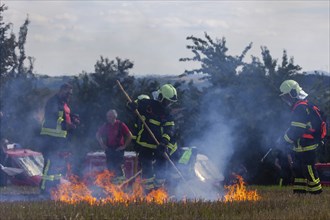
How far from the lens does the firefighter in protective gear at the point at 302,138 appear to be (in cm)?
1459

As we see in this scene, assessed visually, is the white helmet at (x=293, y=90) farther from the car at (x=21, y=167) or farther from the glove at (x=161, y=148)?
the car at (x=21, y=167)

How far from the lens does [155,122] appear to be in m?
15.2

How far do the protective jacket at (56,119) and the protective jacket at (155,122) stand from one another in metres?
1.48

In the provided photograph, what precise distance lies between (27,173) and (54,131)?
6.58 meters

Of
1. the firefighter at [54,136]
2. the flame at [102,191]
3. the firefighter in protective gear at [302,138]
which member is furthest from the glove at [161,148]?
the firefighter in protective gear at [302,138]

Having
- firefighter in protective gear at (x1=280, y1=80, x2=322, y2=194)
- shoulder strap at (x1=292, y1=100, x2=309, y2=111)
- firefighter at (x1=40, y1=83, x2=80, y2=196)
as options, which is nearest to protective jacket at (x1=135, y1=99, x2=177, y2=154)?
firefighter at (x1=40, y1=83, x2=80, y2=196)

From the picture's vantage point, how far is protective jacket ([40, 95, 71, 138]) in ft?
50.3

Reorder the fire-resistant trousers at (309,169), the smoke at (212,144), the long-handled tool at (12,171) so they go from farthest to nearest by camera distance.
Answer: the long-handled tool at (12,171), the smoke at (212,144), the fire-resistant trousers at (309,169)

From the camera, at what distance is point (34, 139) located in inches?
1048

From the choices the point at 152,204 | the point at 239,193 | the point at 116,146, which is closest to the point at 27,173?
the point at 116,146

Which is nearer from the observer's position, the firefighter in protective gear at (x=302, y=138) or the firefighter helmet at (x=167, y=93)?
the firefighter in protective gear at (x=302, y=138)

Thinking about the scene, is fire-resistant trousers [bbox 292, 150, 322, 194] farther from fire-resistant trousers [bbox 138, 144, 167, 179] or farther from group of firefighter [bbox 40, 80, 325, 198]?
fire-resistant trousers [bbox 138, 144, 167, 179]

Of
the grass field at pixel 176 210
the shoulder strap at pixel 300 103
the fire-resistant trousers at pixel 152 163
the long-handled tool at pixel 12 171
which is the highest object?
the shoulder strap at pixel 300 103

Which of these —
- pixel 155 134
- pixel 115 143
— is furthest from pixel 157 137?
pixel 115 143
